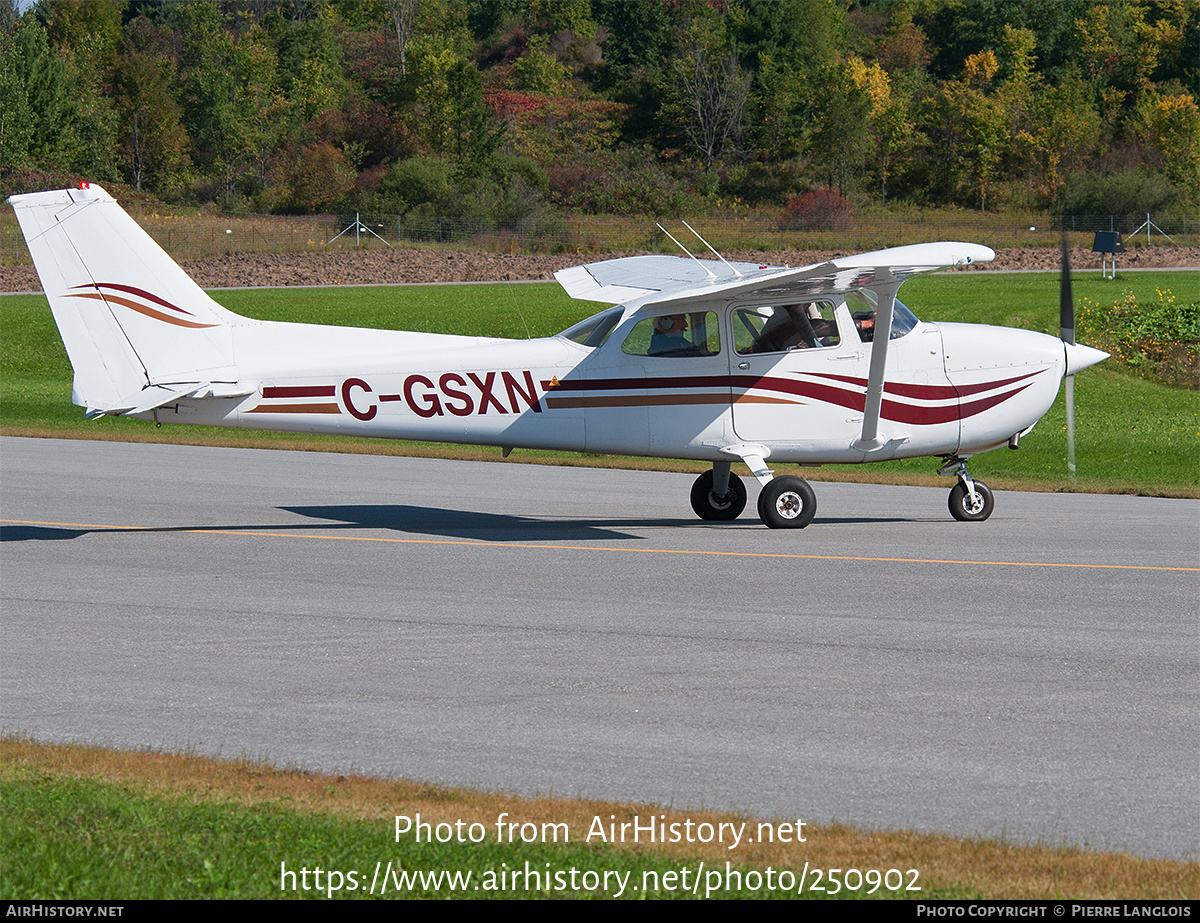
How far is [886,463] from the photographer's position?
78.0 feet

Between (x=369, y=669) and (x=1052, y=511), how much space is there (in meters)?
10.6

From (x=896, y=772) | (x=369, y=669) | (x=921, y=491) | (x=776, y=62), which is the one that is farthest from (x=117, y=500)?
(x=776, y=62)

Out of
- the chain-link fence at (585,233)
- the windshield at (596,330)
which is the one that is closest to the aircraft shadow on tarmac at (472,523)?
the windshield at (596,330)

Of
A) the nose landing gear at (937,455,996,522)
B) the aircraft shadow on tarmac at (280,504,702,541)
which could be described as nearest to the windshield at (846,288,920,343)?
the nose landing gear at (937,455,996,522)

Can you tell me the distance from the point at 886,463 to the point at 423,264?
40430 millimetres

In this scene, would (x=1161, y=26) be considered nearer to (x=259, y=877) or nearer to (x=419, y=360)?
(x=419, y=360)

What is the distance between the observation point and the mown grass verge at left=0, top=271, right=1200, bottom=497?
21.7m

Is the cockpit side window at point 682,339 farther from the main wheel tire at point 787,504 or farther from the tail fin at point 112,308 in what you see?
the tail fin at point 112,308

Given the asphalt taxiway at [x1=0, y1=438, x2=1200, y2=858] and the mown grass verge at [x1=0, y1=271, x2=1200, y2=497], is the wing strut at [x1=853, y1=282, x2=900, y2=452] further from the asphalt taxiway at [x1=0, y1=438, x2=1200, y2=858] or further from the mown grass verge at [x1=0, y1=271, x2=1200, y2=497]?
the mown grass verge at [x1=0, y1=271, x2=1200, y2=497]

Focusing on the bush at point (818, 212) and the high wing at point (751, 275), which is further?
the bush at point (818, 212)

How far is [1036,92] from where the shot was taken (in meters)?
98.3

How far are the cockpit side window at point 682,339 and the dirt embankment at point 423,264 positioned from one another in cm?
4325

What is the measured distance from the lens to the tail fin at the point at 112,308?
522 inches

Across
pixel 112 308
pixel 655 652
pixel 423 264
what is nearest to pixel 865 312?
pixel 655 652
